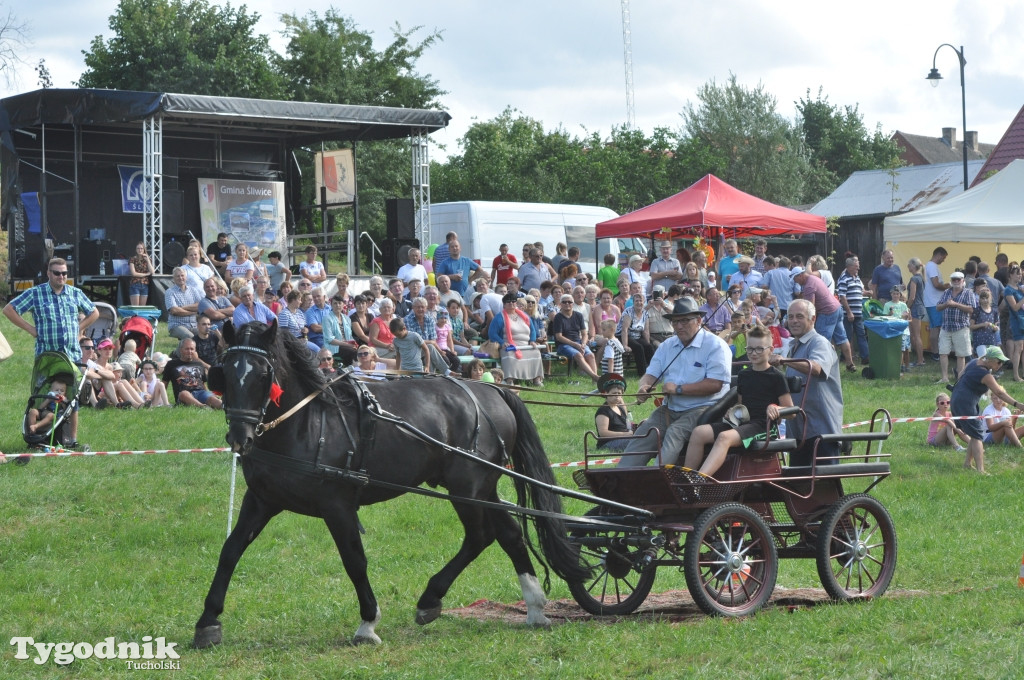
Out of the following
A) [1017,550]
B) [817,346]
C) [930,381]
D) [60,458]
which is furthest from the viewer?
[930,381]

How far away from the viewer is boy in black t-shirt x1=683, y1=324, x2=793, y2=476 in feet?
25.7

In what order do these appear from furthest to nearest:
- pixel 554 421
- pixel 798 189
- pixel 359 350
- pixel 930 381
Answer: pixel 798 189 < pixel 930 381 < pixel 554 421 < pixel 359 350

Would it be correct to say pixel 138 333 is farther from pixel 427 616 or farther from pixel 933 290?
pixel 933 290

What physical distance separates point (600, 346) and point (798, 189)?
3768 centimetres

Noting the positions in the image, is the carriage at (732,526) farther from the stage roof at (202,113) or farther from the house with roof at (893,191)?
the house with roof at (893,191)

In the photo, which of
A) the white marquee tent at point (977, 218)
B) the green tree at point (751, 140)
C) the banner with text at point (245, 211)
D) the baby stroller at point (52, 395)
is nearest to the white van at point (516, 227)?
the banner with text at point (245, 211)

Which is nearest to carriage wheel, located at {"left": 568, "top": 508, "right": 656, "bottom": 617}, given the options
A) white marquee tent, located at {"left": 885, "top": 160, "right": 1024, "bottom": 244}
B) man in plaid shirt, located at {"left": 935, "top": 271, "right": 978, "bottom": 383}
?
man in plaid shirt, located at {"left": 935, "top": 271, "right": 978, "bottom": 383}

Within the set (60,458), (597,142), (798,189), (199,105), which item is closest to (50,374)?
(60,458)

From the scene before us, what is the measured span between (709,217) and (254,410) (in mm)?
15742

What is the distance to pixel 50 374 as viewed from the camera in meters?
11.9

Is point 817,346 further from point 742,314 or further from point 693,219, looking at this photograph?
point 693,219

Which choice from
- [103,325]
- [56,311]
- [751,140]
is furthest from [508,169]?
[56,311]

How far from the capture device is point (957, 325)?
736 inches

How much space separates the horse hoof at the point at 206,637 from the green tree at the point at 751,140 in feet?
152
